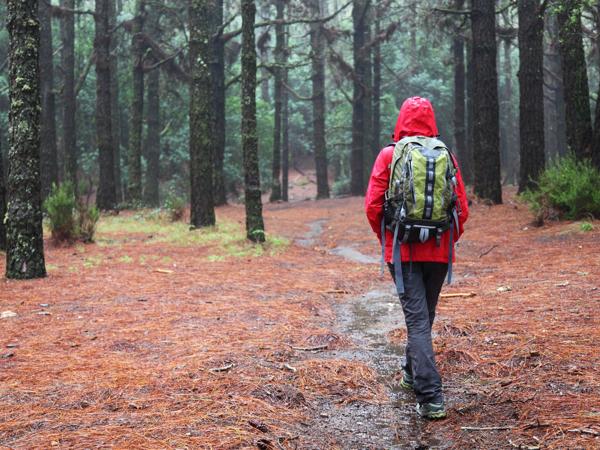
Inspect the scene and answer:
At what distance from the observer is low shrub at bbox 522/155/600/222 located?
400 inches

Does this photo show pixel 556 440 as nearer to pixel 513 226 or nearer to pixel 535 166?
pixel 513 226

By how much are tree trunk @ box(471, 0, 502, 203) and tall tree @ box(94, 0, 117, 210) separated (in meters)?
11.8

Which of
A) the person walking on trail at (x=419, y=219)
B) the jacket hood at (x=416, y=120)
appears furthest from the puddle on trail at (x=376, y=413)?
the jacket hood at (x=416, y=120)

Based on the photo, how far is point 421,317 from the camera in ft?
13.0

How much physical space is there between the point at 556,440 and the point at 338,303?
4091mm

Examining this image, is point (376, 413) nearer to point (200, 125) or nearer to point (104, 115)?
point (200, 125)

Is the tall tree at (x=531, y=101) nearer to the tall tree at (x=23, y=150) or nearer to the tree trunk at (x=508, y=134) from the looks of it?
the tall tree at (x=23, y=150)

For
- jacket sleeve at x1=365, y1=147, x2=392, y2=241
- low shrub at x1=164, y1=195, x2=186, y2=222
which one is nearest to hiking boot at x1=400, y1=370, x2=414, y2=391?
jacket sleeve at x1=365, y1=147, x2=392, y2=241

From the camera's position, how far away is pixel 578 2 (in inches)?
401

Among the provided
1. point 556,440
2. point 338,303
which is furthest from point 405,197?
point 338,303

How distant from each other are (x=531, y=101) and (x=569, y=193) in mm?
4800

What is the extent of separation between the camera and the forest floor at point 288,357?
11.0ft

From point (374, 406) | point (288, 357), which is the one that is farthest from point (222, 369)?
point (374, 406)

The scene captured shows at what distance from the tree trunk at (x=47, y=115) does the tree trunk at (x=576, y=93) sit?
14.5 meters
